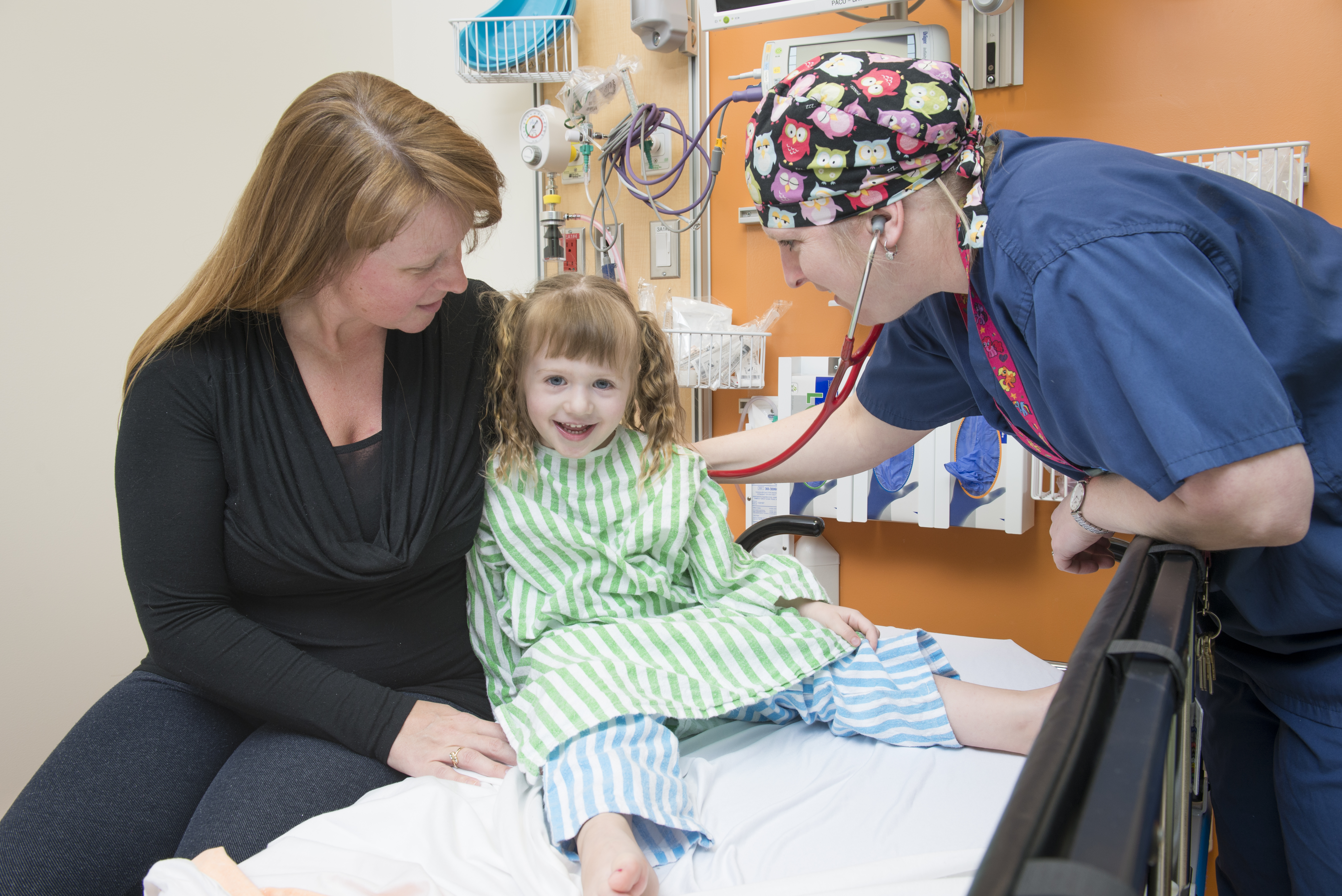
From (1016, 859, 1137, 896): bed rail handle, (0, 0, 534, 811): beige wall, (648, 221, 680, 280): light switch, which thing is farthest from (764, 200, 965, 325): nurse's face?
(0, 0, 534, 811): beige wall

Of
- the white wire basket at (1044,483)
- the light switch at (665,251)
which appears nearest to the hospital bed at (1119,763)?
the white wire basket at (1044,483)

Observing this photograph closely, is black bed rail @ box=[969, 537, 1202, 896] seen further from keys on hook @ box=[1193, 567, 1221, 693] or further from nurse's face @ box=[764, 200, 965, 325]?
nurse's face @ box=[764, 200, 965, 325]

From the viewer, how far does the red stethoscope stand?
41.8 inches

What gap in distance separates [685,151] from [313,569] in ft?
5.82

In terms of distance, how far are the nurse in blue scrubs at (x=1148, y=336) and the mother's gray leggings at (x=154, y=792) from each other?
3.23 ft

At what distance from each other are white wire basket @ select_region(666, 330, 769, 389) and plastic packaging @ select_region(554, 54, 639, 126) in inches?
30.5

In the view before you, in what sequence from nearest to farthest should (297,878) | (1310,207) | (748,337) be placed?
(297,878) → (1310,207) → (748,337)

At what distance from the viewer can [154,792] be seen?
1135 mm

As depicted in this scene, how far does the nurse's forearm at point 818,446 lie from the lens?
1.54 metres

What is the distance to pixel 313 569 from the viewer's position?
1180 mm

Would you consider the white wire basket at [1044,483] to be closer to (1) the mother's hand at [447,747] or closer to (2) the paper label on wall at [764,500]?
(2) the paper label on wall at [764,500]

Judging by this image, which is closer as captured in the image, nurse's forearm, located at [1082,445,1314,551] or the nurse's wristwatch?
nurse's forearm, located at [1082,445,1314,551]

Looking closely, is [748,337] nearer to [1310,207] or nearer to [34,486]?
[1310,207]

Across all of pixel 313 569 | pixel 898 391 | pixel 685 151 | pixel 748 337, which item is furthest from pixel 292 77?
pixel 898 391
